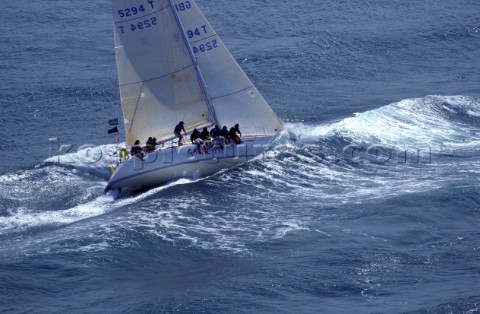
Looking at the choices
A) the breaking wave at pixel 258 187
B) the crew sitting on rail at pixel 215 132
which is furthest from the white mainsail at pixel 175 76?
the breaking wave at pixel 258 187

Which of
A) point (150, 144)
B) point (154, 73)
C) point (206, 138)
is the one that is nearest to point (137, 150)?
point (150, 144)

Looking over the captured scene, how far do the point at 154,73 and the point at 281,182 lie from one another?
24.5 feet

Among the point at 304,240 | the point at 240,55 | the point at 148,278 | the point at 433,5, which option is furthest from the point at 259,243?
the point at 433,5

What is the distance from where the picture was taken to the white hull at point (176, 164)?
41.3 m

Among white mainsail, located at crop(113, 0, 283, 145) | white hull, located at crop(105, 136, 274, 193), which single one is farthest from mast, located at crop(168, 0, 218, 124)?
white hull, located at crop(105, 136, 274, 193)

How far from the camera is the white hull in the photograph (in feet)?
135

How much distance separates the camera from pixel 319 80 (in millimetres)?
56719

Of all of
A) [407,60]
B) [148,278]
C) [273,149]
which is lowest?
[148,278]

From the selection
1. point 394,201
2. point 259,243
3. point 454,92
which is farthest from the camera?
point 454,92

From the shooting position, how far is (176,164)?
41750 mm

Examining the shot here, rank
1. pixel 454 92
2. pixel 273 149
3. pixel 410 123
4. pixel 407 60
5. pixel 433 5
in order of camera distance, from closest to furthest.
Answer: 1. pixel 273 149
2. pixel 410 123
3. pixel 454 92
4. pixel 407 60
5. pixel 433 5

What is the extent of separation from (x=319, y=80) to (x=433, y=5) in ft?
53.8

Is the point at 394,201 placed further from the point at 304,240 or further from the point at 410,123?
the point at 410,123

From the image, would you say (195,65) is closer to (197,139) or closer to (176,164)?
(197,139)
